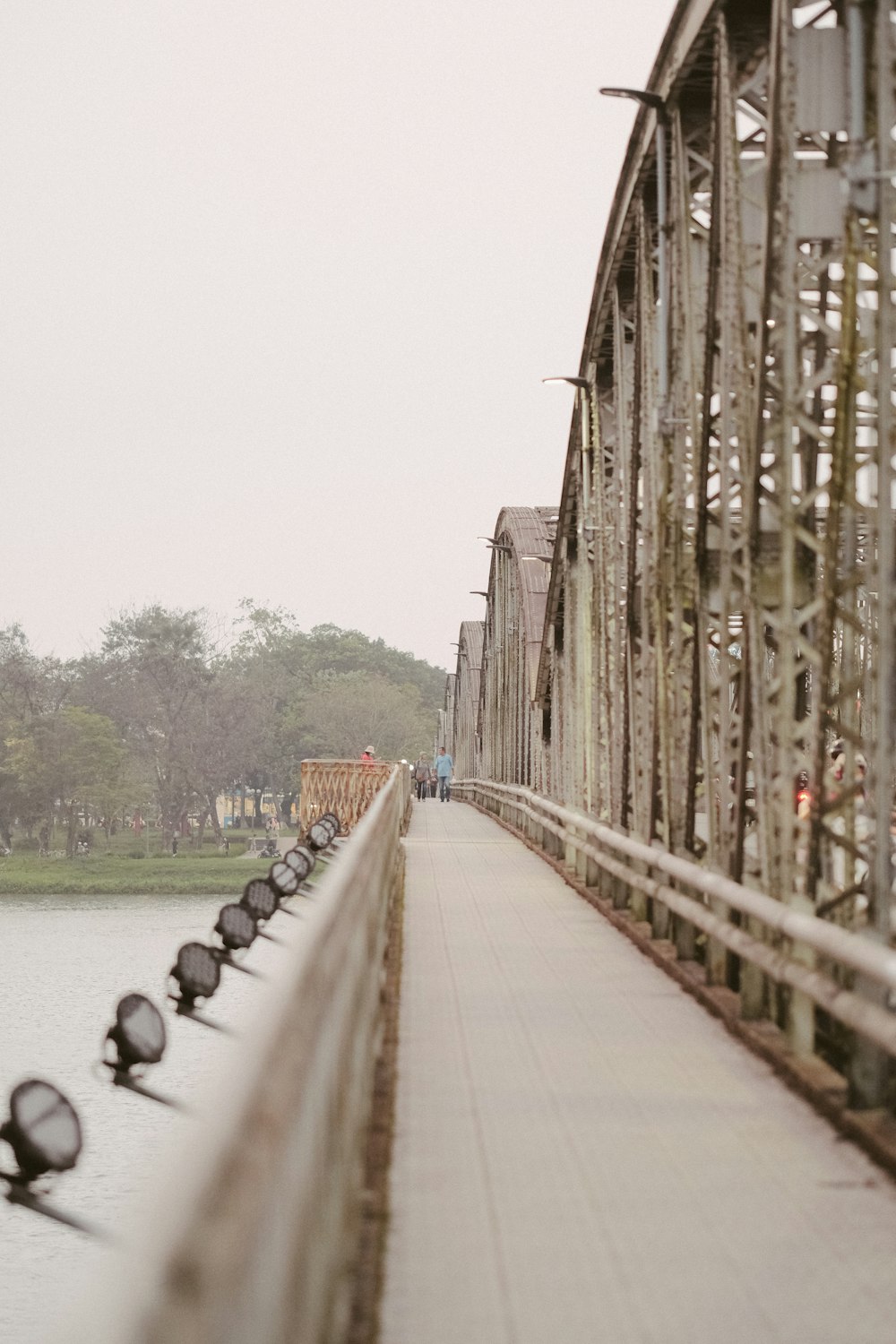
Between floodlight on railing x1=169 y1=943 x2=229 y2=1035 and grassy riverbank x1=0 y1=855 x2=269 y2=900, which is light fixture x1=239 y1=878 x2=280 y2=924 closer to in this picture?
floodlight on railing x1=169 y1=943 x2=229 y2=1035

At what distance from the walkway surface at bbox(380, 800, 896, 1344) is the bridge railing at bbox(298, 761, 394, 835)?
2743 centimetres

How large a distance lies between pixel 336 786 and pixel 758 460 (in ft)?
99.7

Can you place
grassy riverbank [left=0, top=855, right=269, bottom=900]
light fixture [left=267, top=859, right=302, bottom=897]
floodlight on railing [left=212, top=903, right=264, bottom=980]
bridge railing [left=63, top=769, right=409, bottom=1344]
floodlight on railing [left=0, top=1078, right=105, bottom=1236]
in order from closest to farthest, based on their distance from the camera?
bridge railing [left=63, top=769, right=409, bottom=1344] < floodlight on railing [left=0, top=1078, right=105, bottom=1236] < floodlight on railing [left=212, top=903, right=264, bottom=980] < light fixture [left=267, top=859, right=302, bottom=897] < grassy riverbank [left=0, top=855, right=269, bottom=900]

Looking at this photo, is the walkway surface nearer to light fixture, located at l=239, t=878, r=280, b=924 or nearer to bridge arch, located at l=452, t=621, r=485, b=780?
light fixture, located at l=239, t=878, r=280, b=924

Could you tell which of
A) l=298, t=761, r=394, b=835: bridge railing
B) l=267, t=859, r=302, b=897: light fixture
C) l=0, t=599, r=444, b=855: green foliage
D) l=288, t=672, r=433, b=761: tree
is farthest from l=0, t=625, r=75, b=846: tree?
l=267, t=859, r=302, b=897: light fixture

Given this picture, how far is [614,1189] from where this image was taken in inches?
226

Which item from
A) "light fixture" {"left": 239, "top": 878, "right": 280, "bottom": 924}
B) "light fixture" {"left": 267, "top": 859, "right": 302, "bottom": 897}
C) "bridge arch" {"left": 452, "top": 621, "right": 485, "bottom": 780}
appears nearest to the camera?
"light fixture" {"left": 239, "top": 878, "right": 280, "bottom": 924}

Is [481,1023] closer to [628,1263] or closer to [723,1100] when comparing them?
[723,1100]

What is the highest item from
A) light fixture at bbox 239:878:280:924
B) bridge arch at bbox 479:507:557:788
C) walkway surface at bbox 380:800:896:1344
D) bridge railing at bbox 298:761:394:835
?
bridge arch at bbox 479:507:557:788

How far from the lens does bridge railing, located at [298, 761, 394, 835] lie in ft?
123

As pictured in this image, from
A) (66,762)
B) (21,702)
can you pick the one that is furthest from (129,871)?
(21,702)

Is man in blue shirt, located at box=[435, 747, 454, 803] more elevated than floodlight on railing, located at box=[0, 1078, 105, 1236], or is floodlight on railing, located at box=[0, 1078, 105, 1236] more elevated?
man in blue shirt, located at box=[435, 747, 454, 803]

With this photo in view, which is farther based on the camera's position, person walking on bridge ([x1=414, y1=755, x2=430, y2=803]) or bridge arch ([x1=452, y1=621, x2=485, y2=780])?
person walking on bridge ([x1=414, y1=755, x2=430, y2=803])

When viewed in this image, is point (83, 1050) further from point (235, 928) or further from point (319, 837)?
point (235, 928)
